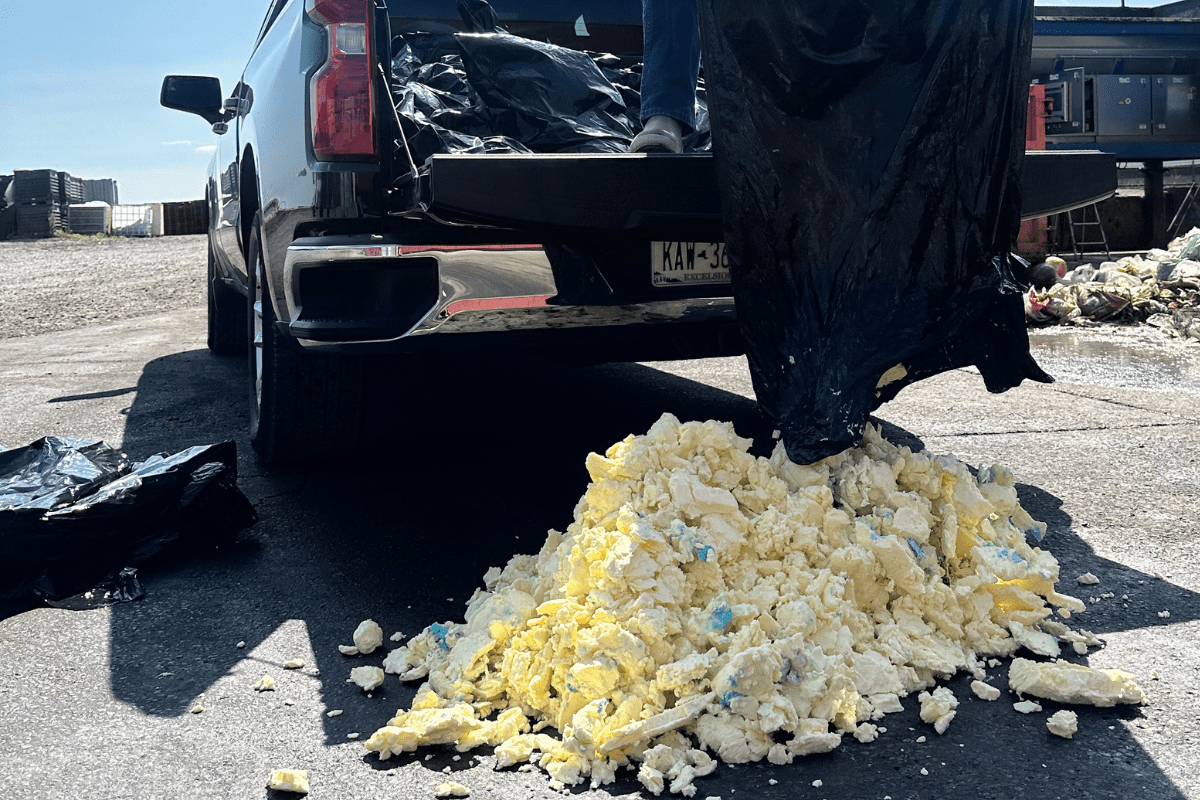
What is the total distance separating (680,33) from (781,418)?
1322 mm

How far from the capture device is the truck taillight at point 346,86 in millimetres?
2936

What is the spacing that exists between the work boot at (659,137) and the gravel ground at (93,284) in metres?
8.45

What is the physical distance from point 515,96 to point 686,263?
3.25 feet

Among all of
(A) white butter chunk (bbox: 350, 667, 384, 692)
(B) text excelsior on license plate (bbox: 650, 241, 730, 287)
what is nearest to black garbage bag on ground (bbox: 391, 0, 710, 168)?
(B) text excelsior on license plate (bbox: 650, 241, 730, 287)

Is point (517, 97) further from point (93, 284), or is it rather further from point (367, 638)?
point (93, 284)

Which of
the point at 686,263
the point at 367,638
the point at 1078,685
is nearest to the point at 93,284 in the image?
the point at 686,263

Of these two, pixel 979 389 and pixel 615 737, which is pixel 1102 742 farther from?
pixel 979 389

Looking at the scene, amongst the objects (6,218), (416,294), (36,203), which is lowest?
(416,294)

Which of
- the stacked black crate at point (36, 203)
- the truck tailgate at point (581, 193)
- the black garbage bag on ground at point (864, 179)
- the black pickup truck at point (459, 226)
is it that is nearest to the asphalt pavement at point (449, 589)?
the black pickup truck at point (459, 226)

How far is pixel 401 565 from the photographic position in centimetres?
300

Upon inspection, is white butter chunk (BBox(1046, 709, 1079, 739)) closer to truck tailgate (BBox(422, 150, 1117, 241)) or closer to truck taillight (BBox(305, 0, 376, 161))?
truck tailgate (BBox(422, 150, 1117, 241))

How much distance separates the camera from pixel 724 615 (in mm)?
2117

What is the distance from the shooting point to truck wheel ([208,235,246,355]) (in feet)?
24.3

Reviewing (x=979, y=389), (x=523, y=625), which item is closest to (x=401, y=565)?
(x=523, y=625)
